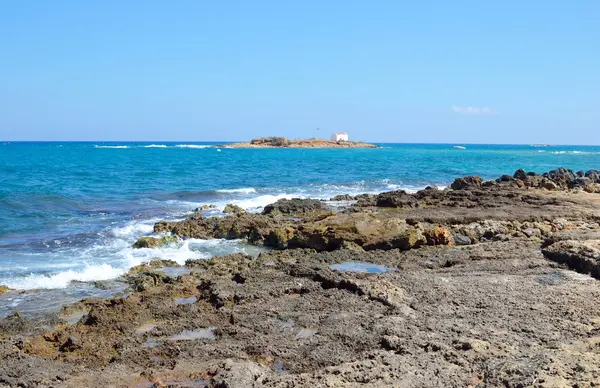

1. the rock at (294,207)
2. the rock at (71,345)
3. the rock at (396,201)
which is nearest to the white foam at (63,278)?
the rock at (71,345)

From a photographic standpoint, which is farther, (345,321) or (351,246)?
(351,246)

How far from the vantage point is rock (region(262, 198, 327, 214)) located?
21.6m

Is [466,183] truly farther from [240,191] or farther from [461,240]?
[461,240]

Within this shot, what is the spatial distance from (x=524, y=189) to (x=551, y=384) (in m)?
22.6

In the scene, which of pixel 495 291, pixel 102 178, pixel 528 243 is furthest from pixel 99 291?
pixel 102 178

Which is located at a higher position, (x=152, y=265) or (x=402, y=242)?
(x=402, y=242)

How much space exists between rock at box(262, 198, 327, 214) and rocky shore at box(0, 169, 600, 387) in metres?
6.67

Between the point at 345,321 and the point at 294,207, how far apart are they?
1379cm

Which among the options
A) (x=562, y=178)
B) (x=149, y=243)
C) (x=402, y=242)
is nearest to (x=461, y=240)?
(x=402, y=242)

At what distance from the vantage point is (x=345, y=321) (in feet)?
27.6

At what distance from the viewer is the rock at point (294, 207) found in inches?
852

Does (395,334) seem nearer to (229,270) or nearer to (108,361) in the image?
(108,361)

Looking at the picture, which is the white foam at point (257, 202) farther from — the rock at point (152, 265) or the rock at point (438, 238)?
the rock at point (438, 238)

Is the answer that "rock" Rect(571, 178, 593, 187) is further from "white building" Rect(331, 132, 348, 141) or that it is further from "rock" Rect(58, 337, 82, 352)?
"white building" Rect(331, 132, 348, 141)
